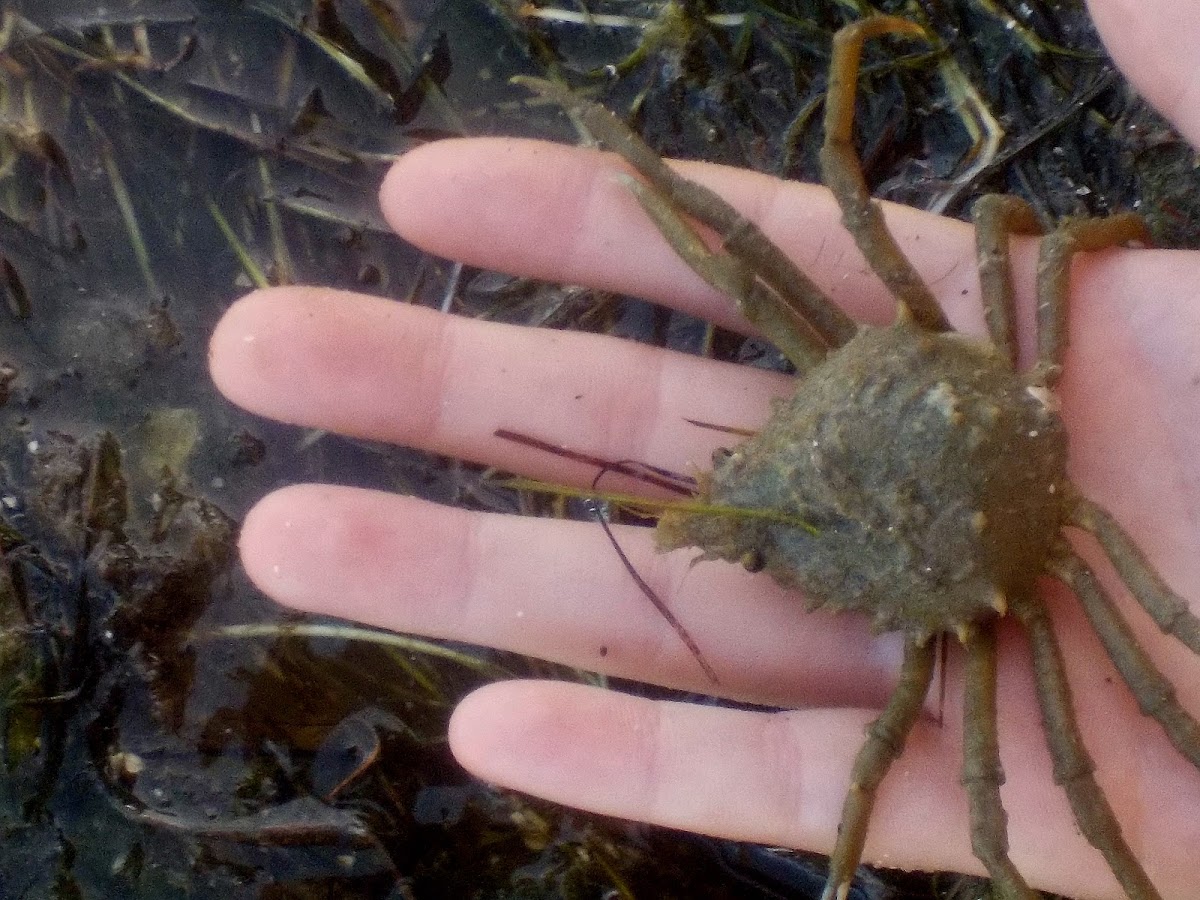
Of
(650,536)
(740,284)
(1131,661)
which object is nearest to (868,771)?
(1131,661)

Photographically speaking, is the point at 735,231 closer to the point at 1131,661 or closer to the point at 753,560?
the point at 753,560

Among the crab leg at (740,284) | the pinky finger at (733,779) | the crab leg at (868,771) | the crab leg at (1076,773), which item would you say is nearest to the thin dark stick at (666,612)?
the pinky finger at (733,779)

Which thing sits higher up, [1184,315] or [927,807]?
[1184,315]

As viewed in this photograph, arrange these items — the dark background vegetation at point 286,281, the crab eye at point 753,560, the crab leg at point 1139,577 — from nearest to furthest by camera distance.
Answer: the crab leg at point 1139,577 < the crab eye at point 753,560 < the dark background vegetation at point 286,281

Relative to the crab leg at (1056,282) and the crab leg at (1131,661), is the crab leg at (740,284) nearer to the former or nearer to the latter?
the crab leg at (1056,282)

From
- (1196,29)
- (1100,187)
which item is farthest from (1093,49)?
(1196,29)

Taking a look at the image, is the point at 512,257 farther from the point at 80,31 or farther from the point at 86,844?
the point at 86,844
